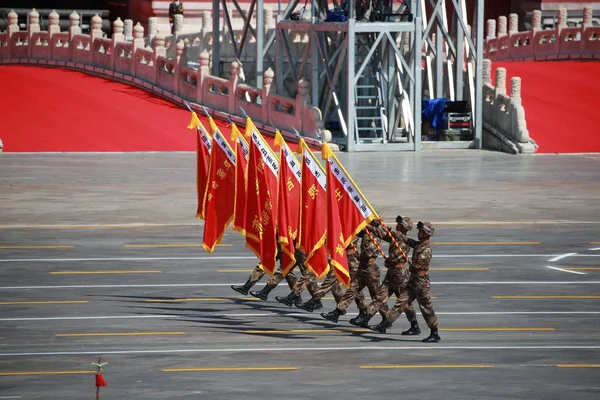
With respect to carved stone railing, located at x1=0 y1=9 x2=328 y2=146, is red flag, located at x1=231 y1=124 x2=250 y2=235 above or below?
above

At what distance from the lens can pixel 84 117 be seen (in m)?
53.7

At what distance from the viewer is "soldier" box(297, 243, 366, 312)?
24.0 m

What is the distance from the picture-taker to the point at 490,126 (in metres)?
53.7

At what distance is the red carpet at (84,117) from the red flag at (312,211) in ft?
86.3

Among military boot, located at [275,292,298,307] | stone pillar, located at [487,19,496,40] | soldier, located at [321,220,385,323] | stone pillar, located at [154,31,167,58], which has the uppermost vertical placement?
soldier, located at [321,220,385,323]

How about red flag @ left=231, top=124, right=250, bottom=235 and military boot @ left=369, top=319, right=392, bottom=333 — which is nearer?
military boot @ left=369, top=319, right=392, bottom=333

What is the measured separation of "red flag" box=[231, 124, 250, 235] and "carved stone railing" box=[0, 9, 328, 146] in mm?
22968

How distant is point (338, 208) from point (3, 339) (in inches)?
216

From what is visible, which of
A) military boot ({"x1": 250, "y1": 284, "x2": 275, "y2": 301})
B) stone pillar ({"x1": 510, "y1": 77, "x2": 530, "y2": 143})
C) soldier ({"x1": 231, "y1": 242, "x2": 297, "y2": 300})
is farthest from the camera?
stone pillar ({"x1": 510, "y1": 77, "x2": 530, "y2": 143})

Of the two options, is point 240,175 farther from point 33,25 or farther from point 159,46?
point 33,25

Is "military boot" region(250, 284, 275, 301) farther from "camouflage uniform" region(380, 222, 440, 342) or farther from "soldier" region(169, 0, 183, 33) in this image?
"soldier" region(169, 0, 183, 33)

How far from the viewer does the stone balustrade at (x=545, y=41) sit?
221ft

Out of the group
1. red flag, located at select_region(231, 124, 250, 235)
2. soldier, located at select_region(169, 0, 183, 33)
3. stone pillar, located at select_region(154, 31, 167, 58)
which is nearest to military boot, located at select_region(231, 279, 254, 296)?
red flag, located at select_region(231, 124, 250, 235)

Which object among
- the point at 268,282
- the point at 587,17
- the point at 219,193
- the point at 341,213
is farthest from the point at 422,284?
the point at 587,17
